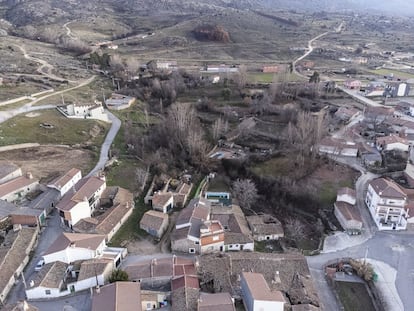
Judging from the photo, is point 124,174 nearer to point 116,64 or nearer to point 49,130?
point 49,130

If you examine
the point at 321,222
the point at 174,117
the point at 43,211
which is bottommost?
the point at 321,222

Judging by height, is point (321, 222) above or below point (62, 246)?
below

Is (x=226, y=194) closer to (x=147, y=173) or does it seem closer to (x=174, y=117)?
(x=147, y=173)

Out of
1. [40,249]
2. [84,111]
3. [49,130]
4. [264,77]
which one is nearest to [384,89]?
[264,77]

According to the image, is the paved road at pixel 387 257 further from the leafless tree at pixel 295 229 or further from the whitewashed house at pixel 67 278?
the whitewashed house at pixel 67 278

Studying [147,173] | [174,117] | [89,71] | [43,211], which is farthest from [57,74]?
[43,211]

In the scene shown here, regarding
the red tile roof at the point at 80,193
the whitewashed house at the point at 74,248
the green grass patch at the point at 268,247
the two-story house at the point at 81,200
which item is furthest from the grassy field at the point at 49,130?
the green grass patch at the point at 268,247

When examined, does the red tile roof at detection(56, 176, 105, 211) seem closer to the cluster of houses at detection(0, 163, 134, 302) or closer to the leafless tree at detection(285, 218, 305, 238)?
the cluster of houses at detection(0, 163, 134, 302)
